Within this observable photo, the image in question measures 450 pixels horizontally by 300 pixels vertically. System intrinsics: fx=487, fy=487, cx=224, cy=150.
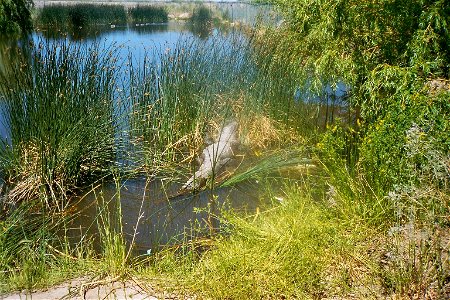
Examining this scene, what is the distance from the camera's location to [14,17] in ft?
38.7

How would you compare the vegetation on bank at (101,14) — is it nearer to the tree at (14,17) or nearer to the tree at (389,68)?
the tree at (14,17)

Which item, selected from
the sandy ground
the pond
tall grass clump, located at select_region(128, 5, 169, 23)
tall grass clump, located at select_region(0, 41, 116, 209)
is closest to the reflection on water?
the pond

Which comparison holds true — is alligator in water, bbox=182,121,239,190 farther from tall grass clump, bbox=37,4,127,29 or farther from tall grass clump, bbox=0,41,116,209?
tall grass clump, bbox=37,4,127,29

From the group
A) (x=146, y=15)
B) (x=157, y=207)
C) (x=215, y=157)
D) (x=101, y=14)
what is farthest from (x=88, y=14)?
(x=157, y=207)

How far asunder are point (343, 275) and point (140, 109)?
330 centimetres

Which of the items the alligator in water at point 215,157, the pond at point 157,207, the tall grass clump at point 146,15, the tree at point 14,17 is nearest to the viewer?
the pond at point 157,207

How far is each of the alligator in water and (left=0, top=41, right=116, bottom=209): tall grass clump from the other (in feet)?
2.66

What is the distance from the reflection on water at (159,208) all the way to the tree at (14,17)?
875 centimetres

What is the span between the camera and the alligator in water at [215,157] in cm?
436

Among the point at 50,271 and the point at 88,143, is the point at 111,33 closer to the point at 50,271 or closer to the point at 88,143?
the point at 88,143

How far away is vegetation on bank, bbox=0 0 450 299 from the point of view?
2.35 metres

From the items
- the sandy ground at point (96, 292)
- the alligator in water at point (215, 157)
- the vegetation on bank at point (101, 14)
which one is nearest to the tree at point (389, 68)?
the alligator in water at point (215, 157)

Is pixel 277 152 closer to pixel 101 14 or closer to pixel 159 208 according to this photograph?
pixel 159 208

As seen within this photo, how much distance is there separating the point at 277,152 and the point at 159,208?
1.43 meters
